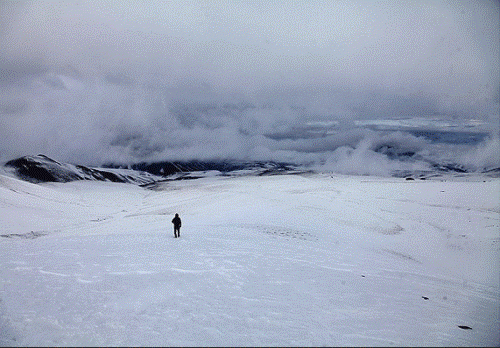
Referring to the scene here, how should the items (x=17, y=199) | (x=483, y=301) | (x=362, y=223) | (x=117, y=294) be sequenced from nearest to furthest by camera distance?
(x=117, y=294) < (x=483, y=301) < (x=362, y=223) < (x=17, y=199)

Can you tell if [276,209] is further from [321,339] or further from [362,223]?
[321,339]

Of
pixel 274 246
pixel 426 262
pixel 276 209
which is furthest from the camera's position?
pixel 276 209

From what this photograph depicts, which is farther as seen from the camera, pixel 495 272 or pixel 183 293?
pixel 495 272

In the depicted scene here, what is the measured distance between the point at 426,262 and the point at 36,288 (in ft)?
78.2

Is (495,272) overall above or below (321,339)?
below

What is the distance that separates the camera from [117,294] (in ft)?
39.5

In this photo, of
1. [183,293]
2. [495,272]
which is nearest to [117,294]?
Answer: [183,293]

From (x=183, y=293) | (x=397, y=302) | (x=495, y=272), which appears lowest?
(x=495, y=272)

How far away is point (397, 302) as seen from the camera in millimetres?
12750

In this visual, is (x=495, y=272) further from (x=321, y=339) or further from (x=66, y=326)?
(x=66, y=326)

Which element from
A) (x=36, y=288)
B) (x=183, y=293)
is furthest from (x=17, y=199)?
(x=183, y=293)

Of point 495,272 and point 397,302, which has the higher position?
point 397,302

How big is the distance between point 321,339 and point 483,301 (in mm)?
9878

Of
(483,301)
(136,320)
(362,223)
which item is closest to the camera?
(136,320)
